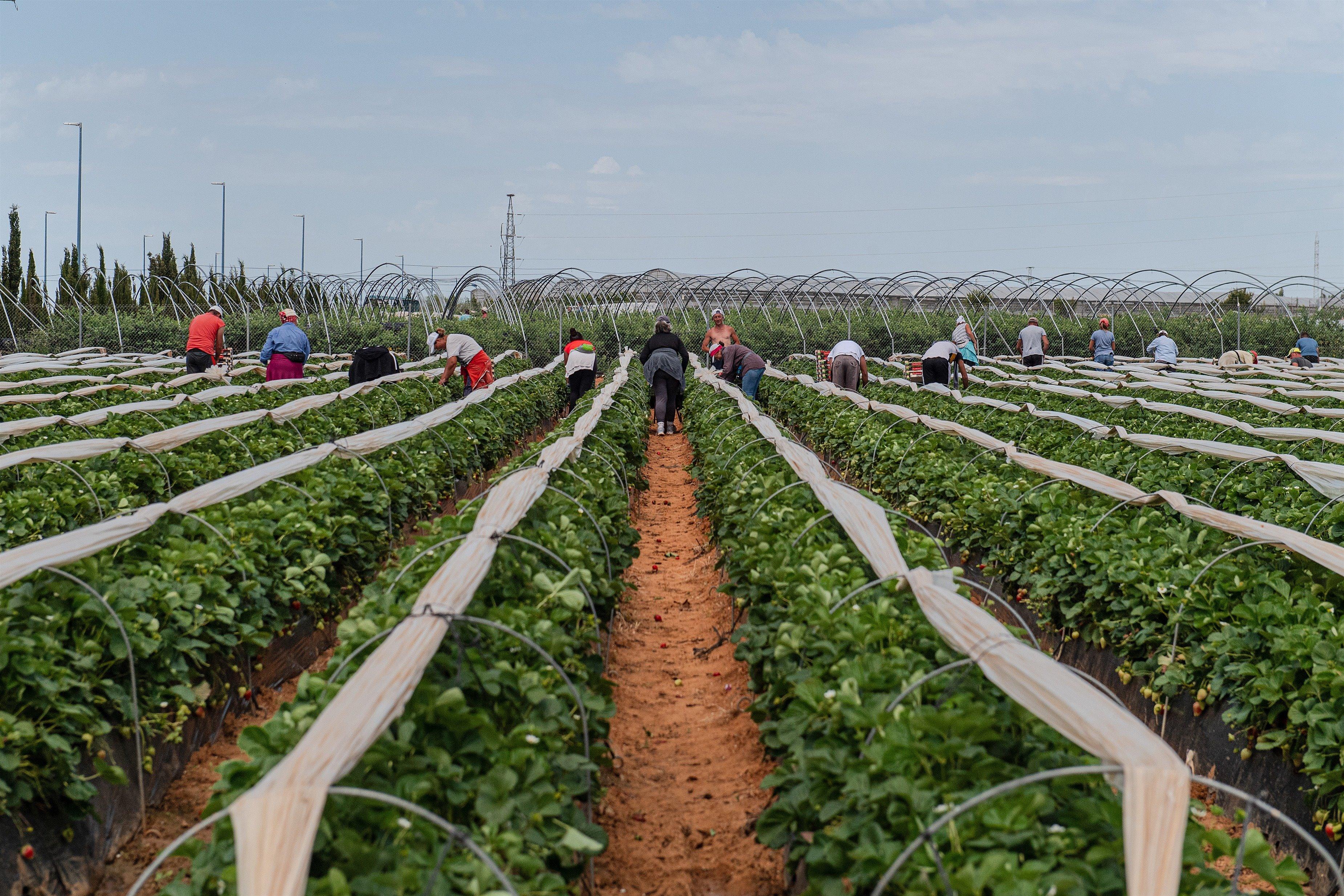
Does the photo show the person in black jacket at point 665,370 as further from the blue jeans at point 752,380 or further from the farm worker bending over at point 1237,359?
the farm worker bending over at point 1237,359

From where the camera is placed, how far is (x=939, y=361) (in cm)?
1576

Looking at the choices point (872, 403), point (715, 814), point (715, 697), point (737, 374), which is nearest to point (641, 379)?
point (737, 374)

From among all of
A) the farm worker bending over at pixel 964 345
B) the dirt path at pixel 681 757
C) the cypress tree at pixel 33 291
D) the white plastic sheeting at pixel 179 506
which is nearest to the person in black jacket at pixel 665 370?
the farm worker bending over at pixel 964 345

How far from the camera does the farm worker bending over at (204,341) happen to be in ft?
50.2

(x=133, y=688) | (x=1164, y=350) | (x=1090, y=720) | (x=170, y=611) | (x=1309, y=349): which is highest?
(x=1309, y=349)

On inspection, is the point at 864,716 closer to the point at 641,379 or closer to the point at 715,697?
the point at 715,697

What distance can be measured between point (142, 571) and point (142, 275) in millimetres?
24742

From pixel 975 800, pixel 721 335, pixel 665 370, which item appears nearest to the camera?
pixel 975 800

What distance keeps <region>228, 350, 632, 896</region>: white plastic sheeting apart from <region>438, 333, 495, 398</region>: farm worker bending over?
9.90 m

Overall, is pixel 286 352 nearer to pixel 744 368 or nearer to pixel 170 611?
pixel 744 368

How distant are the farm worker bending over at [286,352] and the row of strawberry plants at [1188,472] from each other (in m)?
9.03

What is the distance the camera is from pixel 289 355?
581 inches

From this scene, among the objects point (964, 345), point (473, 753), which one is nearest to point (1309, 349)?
point (964, 345)

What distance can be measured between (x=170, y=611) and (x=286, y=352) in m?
11.0
